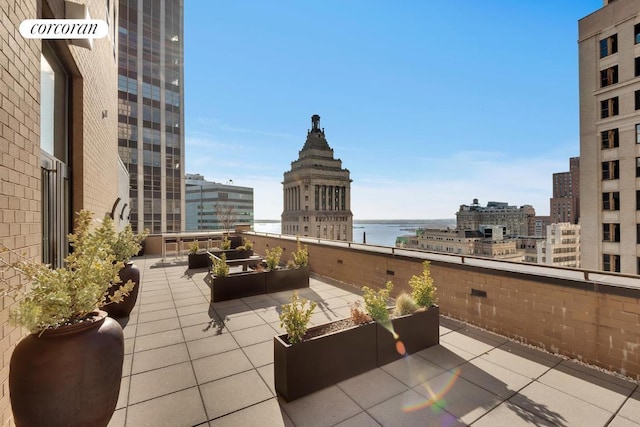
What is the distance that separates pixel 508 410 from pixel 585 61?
159 feet

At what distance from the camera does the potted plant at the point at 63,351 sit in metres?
2.46

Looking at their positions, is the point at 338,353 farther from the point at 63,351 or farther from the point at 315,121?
the point at 315,121

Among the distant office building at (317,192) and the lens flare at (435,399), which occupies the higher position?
the distant office building at (317,192)

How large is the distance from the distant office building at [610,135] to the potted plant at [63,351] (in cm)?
4423

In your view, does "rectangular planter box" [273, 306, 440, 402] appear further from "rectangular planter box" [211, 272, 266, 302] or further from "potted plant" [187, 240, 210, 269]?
"potted plant" [187, 240, 210, 269]

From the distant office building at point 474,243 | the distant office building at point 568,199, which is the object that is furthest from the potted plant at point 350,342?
the distant office building at point 568,199

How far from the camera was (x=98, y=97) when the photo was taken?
7.68m

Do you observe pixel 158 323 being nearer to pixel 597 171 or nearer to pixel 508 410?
pixel 508 410

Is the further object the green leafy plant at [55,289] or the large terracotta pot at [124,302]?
the large terracotta pot at [124,302]

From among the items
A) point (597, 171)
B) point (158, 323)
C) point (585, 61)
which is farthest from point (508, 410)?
point (585, 61)

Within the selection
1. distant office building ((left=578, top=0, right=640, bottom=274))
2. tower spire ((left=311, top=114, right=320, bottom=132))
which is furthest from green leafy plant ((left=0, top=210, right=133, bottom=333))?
tower spire ((left=311, top=114, right=320, bottom=132))

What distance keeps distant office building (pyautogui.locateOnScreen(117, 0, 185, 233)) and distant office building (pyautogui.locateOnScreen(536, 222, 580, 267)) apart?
366 feet

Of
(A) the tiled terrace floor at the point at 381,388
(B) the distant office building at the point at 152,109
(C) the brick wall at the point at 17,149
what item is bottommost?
(A) the tiled terrace floor at the point at 381,388

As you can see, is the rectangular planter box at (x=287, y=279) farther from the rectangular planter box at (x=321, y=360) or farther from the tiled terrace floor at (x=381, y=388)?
the rectangular planter box at (x=321, y=360)
